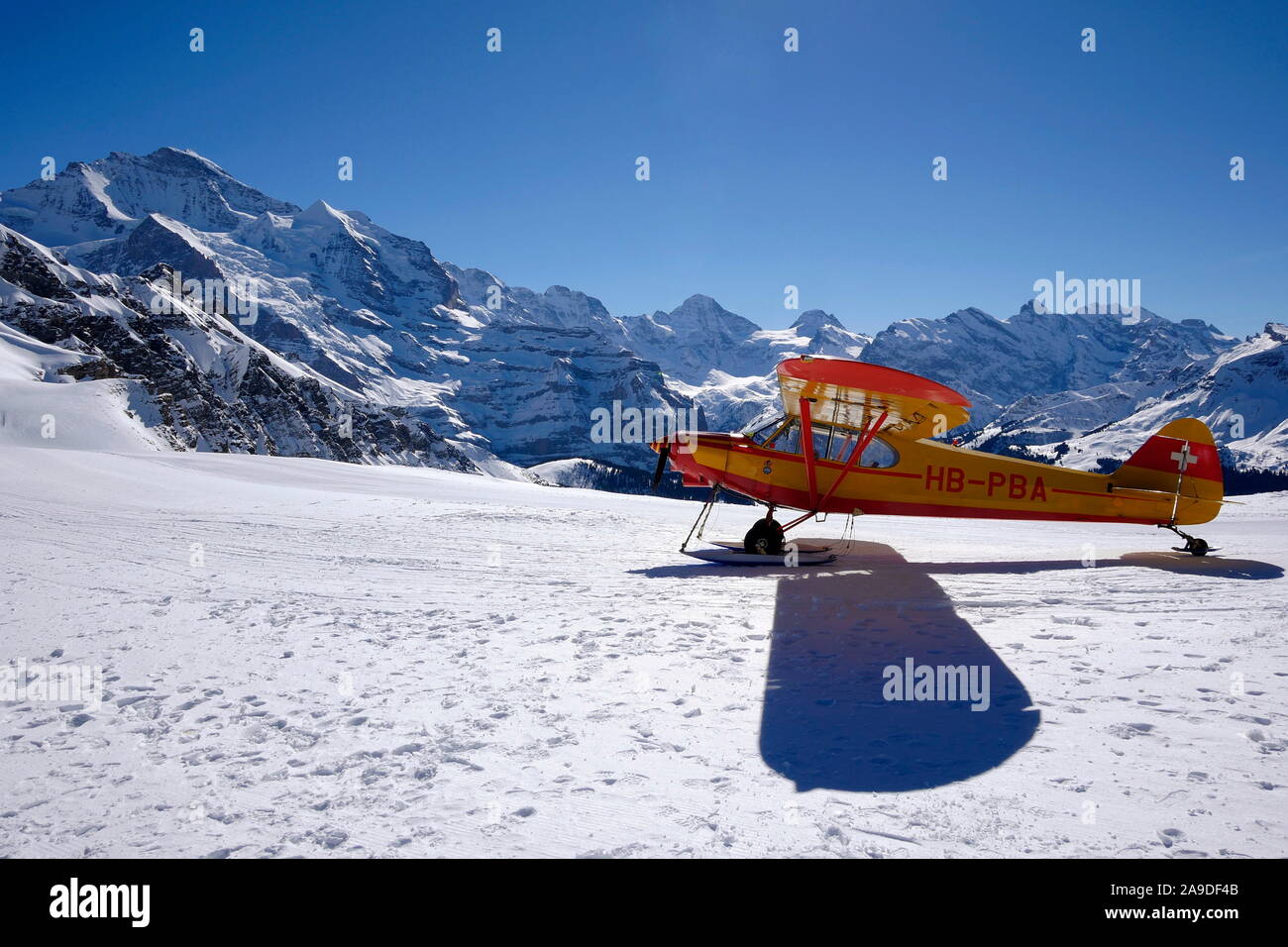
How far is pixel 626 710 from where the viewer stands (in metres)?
4.50

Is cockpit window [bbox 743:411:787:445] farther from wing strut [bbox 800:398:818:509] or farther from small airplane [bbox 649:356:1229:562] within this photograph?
wing strut [bbox 800:398:818:509]

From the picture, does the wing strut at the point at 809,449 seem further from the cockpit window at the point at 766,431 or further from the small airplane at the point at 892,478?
the cockpit window at the point at 766,431

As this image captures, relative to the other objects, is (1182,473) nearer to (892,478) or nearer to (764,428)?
(892,478)

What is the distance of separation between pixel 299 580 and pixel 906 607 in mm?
7783

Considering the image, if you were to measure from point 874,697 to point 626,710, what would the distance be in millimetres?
1874

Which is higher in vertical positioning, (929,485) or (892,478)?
(892,478)

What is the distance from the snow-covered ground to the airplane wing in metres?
2.77

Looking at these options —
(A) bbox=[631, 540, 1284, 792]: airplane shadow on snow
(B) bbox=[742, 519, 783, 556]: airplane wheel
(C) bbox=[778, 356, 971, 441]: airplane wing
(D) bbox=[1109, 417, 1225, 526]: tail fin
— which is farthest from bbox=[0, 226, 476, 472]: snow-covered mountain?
(D) bbox=[1109, 417, 1225, 526]: tail fin

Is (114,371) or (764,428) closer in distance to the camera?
(764,428)

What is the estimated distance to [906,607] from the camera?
7461mm

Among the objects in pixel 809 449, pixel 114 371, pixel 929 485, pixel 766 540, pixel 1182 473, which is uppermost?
pixel 114 371

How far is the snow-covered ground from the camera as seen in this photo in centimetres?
310

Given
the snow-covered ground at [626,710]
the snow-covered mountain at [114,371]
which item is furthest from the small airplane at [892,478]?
the snow-covered mountain at [114,371]

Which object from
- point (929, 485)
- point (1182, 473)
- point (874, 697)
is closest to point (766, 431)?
point (929, 485)
